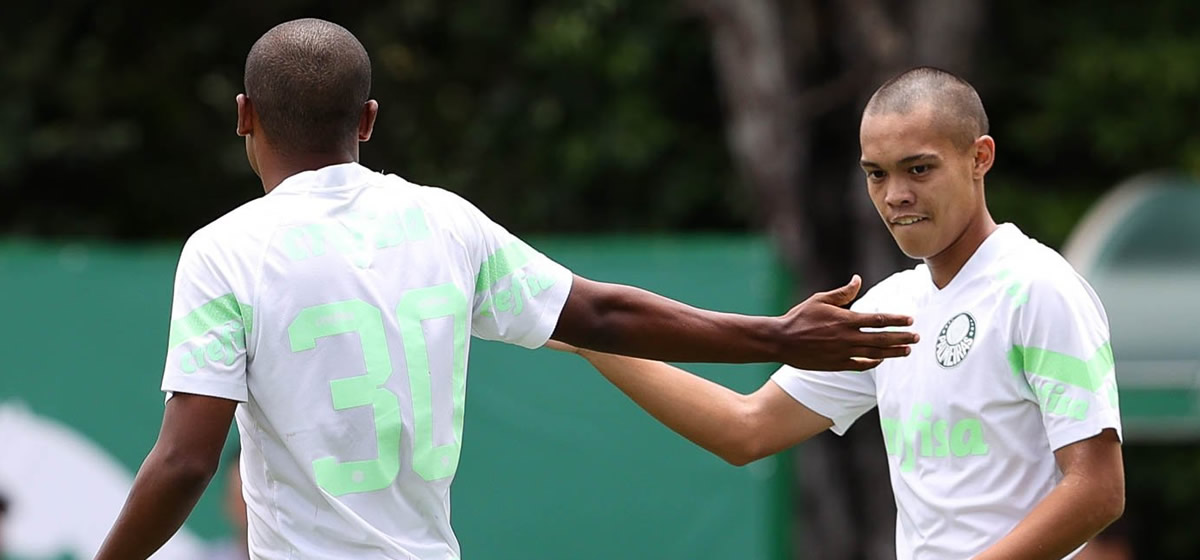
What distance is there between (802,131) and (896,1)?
3.53ft

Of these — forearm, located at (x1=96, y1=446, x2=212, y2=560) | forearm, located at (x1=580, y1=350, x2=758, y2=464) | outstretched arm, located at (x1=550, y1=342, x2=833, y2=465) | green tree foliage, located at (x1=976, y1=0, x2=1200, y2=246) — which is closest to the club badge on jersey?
outstretched arm, located at (x1=550, y1=342, x2=833, y2=465)

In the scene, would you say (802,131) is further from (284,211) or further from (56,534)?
(284,211)

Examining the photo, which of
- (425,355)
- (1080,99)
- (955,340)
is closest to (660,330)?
(425,355)

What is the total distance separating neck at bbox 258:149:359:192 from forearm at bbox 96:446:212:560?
575mm

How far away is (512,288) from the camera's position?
3.21 metres

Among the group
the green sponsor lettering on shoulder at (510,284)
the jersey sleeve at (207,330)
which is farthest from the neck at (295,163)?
the green sponsor lettering on shoulder at (510,284)

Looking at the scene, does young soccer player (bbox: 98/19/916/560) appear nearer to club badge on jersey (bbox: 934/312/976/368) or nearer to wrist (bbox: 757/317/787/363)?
wrist (bbox: 757/317/787/363)

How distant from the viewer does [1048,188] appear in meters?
12.0

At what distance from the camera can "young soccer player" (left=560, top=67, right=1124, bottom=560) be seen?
125 inches

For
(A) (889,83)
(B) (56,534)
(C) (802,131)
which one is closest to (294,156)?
(A) (889,83)

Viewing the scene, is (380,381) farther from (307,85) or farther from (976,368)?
(976,368)

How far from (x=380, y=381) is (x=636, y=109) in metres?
8.93

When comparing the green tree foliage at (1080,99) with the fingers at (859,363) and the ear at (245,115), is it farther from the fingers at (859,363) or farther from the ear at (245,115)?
the ear at (245,115)

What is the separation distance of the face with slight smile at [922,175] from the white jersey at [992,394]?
11 cm
